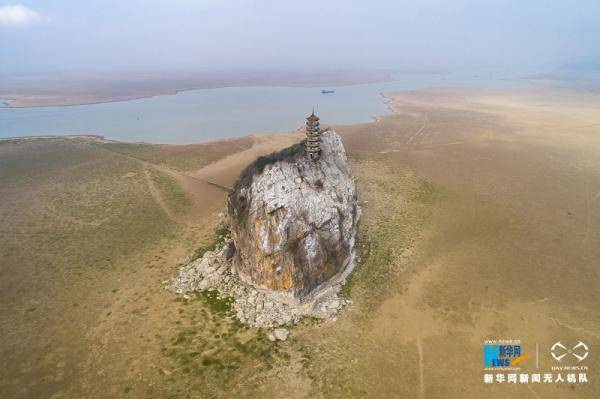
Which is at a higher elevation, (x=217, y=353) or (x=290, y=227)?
(x=290, y=227)

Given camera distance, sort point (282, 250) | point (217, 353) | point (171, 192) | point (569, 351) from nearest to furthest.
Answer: point (217, 353)
point (569, 351)
point (282, 250)
point (171, 192)

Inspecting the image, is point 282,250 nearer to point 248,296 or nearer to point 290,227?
point 290,227

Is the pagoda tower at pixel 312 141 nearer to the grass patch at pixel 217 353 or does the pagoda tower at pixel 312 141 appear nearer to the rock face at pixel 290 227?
the rock face at pixel 290 227

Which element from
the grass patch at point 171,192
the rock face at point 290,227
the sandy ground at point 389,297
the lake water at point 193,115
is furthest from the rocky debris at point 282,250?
the lake water at point 193,115

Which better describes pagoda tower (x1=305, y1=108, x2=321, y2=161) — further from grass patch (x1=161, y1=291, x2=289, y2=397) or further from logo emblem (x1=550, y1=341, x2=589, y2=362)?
logo emblem (x1=550, y1=341, x2=589, y2=362)

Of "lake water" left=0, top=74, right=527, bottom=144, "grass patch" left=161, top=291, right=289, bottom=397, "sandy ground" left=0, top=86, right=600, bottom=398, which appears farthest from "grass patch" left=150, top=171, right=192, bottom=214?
"lake water" left=0, top=74, right=527, bottom=144

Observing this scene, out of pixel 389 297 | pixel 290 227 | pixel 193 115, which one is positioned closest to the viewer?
pixel 290 227

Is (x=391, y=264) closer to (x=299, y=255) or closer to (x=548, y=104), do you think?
(x=299, y=255)
